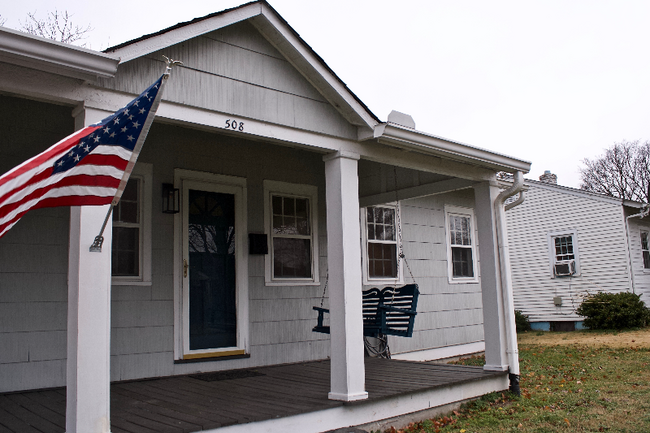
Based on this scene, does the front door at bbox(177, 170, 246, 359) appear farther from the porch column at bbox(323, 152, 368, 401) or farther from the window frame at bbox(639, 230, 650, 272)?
the window frame at bbox(639, 230, 650, 272)

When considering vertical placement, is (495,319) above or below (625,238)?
below

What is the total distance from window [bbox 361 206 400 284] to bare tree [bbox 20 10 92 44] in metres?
12.2

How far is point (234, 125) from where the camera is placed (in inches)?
172

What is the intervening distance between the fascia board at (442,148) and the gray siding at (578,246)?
11.3 meters

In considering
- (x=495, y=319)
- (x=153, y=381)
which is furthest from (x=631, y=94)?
(x=153, y=381)

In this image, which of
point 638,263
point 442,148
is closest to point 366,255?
point 442,148

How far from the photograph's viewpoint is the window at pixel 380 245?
335 inches

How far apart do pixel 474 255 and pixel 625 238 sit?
8.32 meters

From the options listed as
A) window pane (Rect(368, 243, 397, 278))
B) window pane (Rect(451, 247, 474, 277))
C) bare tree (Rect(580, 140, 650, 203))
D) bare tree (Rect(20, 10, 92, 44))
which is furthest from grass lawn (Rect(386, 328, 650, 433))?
bare tree (Rect(580, 140, 650, 203))

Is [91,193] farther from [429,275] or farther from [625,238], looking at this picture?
[625,238]

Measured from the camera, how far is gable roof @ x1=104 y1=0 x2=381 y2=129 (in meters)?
3.86

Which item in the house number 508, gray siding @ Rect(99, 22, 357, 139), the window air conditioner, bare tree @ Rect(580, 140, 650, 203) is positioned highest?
bare tree @ Rect(580, 140, 650, 203)

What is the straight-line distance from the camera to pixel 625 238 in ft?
53.3

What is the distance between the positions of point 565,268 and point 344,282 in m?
14.4
